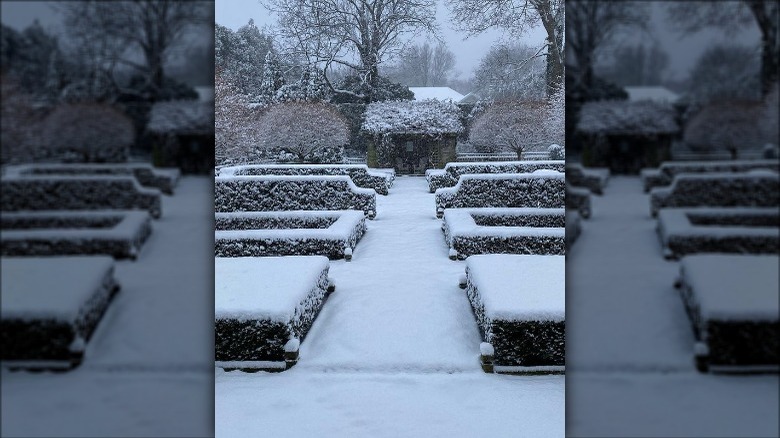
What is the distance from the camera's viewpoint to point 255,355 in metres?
3.75

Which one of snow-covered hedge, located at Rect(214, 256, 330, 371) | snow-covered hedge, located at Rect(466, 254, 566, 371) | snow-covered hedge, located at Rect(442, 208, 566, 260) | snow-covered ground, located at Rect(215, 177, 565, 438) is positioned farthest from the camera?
snow-covered hedge, located at Rect(442, 208, 566, 260)

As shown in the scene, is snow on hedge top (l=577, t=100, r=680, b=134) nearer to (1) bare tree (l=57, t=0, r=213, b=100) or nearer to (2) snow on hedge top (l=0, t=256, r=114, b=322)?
(1) bare tree (l=57, t=0, r=213, b=100)

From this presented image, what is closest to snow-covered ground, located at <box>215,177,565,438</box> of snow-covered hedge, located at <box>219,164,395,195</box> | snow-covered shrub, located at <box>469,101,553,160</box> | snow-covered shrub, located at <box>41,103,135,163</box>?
snow-covered shrub, located at <box>41,103,135,163</box>

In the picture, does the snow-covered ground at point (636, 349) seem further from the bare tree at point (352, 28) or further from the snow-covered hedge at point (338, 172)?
the bare tree at point (352, 28)

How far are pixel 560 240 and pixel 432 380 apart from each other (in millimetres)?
3817

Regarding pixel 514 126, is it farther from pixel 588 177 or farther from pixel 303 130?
pixel 588 177

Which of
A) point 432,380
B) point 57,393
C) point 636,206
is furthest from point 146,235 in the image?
point 432,380

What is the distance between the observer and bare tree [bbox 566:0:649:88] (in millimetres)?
713

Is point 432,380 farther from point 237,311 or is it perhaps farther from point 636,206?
point 636,206

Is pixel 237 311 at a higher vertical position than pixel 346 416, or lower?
higher

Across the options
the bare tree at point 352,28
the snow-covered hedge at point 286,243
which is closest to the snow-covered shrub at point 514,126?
the bare tree at point 352,28

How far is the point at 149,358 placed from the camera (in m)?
0.81

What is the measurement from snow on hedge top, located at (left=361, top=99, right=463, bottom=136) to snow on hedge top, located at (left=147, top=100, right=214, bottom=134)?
18.1 meters

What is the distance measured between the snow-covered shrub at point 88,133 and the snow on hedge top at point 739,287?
76cm
